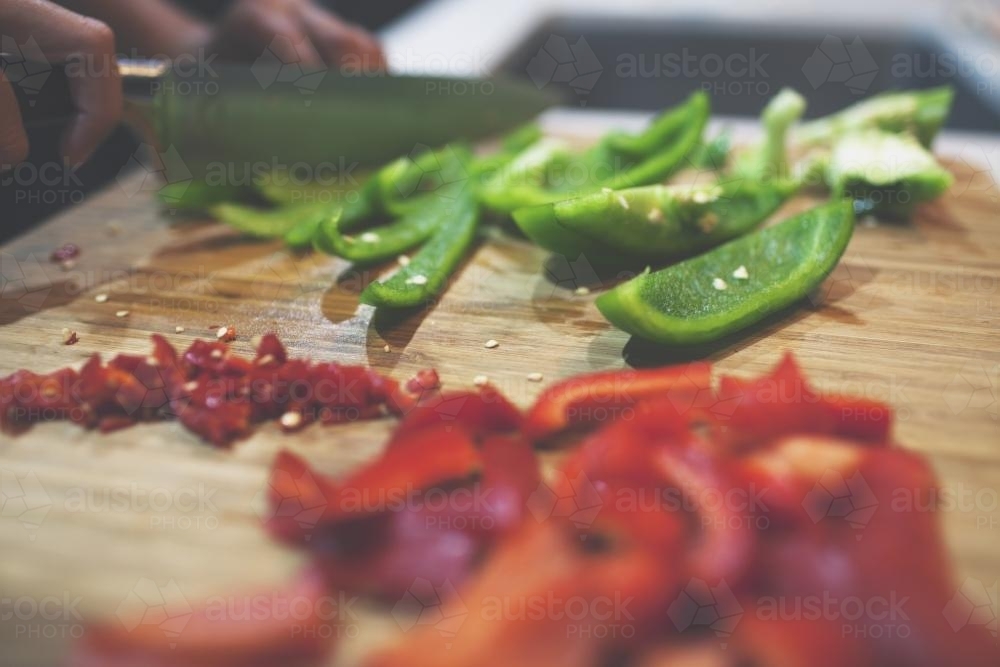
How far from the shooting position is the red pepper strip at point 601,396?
1431mm

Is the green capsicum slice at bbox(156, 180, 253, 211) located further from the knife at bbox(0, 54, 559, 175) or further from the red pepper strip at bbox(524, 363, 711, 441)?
the red pepper strip at bbox(524, 363, 711, 441)

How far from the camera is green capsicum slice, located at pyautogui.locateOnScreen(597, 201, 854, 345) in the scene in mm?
1641

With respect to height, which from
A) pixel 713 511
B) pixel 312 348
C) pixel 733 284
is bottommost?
pixel 312 348

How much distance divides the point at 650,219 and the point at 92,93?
60.1 inches

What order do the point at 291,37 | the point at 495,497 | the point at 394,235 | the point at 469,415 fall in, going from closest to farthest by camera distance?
the point at 495,497, the point at 469,415, the point at 394,235, the point at 291,37

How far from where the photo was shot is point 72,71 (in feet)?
6.71

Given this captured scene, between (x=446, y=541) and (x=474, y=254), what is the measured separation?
4.09 ft

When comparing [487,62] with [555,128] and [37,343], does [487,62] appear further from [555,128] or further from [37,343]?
[37,343]

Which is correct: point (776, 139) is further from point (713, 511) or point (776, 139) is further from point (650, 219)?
point (713, 511)

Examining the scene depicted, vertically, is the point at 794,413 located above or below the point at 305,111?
above

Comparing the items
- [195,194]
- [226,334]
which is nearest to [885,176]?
[226,334]

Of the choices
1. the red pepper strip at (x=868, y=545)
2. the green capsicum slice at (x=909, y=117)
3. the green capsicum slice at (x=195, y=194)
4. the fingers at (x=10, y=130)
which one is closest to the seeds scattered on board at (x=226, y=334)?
the fingers at (x=10, y=130)

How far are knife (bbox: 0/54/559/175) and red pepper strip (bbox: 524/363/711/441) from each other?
1567mm

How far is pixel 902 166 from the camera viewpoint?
2.44 m
